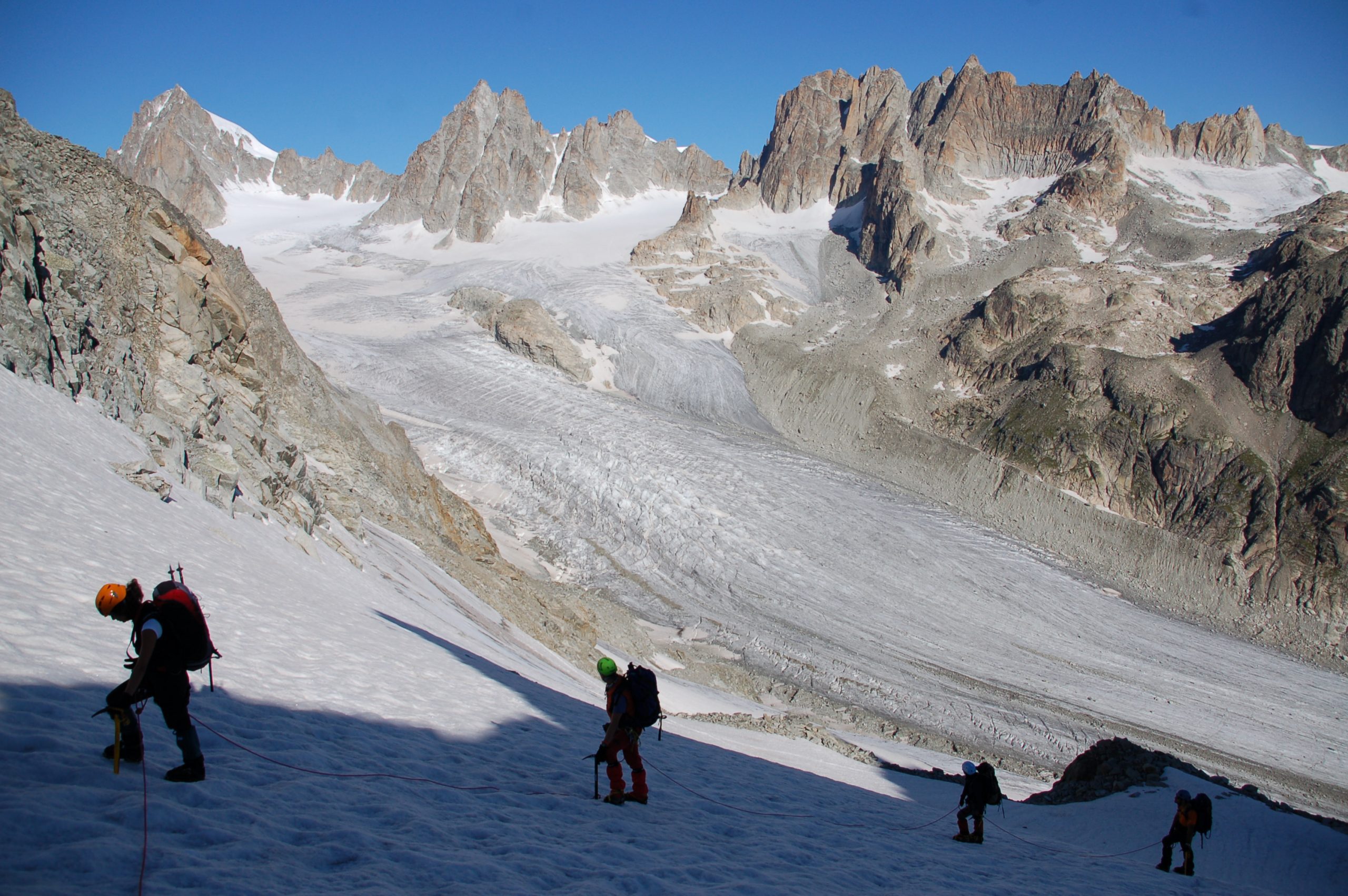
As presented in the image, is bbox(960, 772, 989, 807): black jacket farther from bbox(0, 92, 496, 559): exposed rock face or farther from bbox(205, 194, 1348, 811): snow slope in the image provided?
bbox(205, 194, 1348, 811): snow slope

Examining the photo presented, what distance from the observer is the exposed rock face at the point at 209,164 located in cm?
13688

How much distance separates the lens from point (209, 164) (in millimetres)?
158125

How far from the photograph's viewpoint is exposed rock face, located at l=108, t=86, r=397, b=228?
137 m

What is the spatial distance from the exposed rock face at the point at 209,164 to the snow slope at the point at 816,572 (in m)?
95.9

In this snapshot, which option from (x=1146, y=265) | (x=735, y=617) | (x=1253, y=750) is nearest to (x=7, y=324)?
(x=735, y=617)

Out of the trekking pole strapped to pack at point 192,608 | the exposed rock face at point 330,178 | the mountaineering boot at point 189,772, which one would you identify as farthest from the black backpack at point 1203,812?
the exposed rock face at point 330,178

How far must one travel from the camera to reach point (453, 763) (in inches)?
287

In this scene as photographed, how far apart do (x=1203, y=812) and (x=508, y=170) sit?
440 ft

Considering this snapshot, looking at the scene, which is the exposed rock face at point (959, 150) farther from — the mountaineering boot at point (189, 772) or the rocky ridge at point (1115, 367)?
the mountaineering boot at point (189, 772)

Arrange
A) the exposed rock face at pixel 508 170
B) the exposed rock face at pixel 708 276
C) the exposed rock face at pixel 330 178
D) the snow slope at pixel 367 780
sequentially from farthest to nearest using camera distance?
1. the exposed rock face at pixel 330 178
2. the exposed rock face at pixel 508 170
3. the exposed rock face at pixel 708 276
4. the snow slope at pixel 367 780

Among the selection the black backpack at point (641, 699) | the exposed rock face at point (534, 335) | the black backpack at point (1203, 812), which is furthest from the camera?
the exposed rock face at point (534, 335)

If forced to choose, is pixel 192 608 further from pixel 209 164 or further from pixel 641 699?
pixel 209 164

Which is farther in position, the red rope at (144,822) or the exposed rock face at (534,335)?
the exposed rock face at (534,335)

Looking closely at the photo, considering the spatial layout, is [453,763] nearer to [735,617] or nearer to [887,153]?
[735,617]
